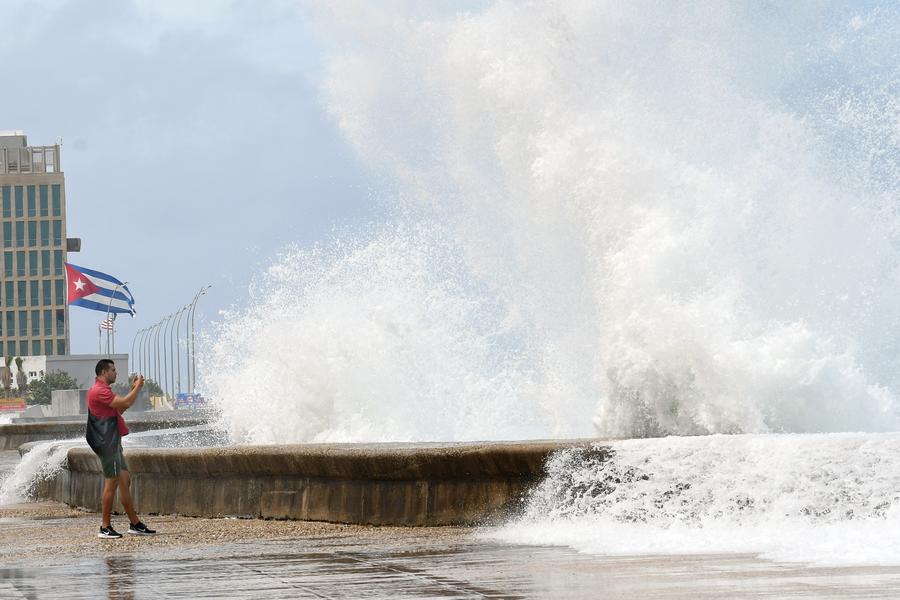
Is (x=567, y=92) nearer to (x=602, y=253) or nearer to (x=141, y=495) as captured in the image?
(x=602, y=253)

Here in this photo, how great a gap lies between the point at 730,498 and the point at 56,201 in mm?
123608

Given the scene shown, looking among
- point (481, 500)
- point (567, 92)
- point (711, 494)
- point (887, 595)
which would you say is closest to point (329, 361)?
point (567, 92)

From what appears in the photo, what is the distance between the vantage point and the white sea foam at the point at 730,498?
7.27 meters

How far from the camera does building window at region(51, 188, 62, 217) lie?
410 feet

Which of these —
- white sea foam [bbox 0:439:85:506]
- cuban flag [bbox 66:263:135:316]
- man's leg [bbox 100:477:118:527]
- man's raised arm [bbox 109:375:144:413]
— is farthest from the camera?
cuban flag [bbox 66:263:135:316]

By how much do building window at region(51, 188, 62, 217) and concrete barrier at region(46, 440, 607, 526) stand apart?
117114mm

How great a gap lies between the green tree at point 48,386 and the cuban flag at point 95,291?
22.9 m

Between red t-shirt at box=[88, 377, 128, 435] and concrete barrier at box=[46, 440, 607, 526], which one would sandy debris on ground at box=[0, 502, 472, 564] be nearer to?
concrete barrier at box=[46, 440, 607, 526]

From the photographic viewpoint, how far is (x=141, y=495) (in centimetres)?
1264

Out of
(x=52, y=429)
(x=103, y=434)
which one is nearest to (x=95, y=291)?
(x=52, y=429)

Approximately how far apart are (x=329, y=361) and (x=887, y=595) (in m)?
14.0

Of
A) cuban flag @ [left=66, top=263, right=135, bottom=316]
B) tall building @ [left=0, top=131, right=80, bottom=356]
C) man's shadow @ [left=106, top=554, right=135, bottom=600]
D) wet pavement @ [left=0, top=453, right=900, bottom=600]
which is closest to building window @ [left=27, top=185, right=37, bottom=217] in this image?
tall building @ [left=0, top=131, right=80, bottom=356]

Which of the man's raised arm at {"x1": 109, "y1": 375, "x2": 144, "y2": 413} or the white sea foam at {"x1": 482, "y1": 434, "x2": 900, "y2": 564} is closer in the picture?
the white sea foam at {"x1": 482, "y1": 434, "x2": 900, "y2": 564}

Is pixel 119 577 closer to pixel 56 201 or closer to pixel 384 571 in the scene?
pixel 384 571
